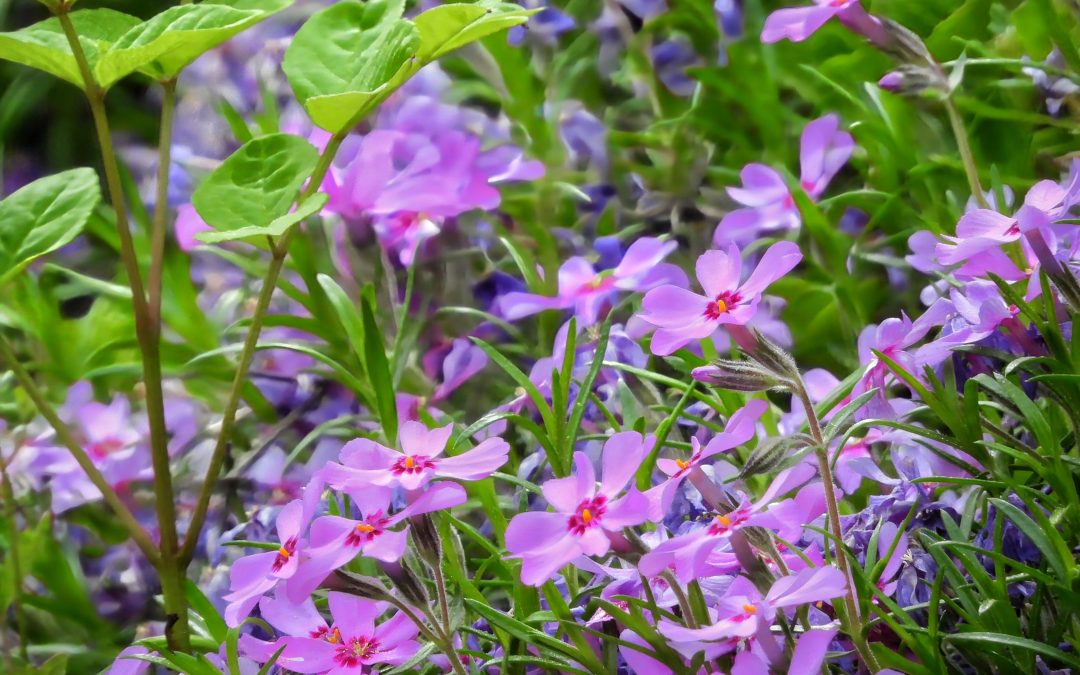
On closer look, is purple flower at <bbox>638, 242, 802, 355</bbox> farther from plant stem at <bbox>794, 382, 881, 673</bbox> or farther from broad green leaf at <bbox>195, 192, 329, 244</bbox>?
broad green leaf at <bbox>195, 192, 329, 244</bbox>

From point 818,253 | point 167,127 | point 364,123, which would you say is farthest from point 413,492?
point 364,123

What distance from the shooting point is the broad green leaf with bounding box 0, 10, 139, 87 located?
540 millimetres

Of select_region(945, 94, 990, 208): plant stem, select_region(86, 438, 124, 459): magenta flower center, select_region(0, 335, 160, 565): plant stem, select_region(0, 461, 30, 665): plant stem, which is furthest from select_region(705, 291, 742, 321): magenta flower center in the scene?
select_region(86, 438, 124, 459): magenta flower center

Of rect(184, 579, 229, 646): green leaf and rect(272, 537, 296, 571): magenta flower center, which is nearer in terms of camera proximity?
rect(272, 537, 296, 571): magenta flower center

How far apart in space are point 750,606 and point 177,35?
36 cm

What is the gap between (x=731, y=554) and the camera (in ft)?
1.71

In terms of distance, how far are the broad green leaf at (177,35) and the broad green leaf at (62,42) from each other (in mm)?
19

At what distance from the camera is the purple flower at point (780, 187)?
2.81 ft

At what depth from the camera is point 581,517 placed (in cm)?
47

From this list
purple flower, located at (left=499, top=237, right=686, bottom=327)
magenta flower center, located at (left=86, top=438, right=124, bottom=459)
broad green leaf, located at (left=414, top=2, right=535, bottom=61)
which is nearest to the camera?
broad green leaf, located at (left=414, top=2, right=535, bottom=61)

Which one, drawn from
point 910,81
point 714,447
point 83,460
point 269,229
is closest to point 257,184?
point 269,229

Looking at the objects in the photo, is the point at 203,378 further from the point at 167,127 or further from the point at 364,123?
the point at 167,127

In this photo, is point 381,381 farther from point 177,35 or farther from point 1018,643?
point 1018,643

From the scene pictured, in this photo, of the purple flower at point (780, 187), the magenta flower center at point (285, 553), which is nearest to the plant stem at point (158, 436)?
the magenta flower center at point (285, 553)
